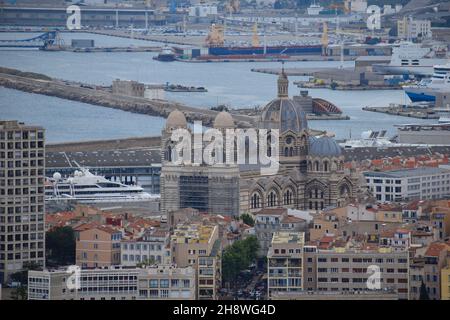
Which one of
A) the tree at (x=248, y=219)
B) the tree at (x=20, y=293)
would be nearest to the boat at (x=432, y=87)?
the tree at (x=248, y=219)

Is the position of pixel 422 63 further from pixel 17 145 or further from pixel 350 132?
pixel 17 145

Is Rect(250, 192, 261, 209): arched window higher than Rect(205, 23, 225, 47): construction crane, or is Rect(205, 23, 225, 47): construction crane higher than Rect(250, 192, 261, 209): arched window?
Rect(250, 192, 261, 209): arched window

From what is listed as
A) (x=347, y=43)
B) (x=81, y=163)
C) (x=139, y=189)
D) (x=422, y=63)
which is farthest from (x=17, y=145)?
(x=347, y=43)

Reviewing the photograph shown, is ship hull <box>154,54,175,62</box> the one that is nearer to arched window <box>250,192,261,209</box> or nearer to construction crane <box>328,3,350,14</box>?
construction crane <box>328,3,350,14</box>

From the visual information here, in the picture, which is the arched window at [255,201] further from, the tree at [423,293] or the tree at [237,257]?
the tree at [423,293]

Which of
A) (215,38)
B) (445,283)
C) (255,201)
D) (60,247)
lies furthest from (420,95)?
(445,283)

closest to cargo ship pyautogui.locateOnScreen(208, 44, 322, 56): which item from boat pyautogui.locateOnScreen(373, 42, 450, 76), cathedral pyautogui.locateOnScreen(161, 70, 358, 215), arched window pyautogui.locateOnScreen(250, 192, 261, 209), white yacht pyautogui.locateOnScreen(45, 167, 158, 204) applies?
boat pyautogui.locateOnScreen(373, 42, 450, 76)

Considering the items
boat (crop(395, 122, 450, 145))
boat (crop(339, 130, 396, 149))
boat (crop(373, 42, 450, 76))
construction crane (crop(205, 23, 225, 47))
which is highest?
boat (crop(339, 130, 396, 149))
